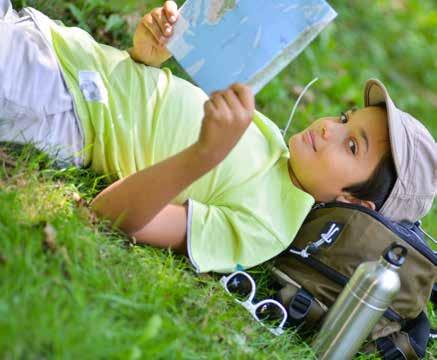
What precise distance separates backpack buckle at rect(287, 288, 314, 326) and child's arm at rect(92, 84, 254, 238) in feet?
2.02

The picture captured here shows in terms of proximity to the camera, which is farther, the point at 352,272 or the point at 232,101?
the point at 352,272

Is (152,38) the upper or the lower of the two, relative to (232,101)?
lower

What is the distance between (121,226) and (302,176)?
78 cm

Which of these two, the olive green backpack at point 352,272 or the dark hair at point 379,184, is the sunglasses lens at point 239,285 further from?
the dark hair at point 379,184

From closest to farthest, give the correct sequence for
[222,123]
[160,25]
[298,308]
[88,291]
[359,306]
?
[88,291], [222,123], [359,306], [298,308], [160,25]

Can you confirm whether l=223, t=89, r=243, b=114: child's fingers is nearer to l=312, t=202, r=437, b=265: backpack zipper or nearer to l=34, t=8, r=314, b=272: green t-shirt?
l=34, t=8, r=314, b=272: green t-shirt

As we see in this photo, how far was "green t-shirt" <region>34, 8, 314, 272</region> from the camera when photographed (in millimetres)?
2629

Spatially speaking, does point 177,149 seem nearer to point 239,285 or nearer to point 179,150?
point 179,150

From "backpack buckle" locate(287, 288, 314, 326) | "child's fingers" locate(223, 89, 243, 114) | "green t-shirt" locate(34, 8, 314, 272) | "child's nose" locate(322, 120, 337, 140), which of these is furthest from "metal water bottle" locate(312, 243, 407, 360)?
"child's fingers" locate(223, 89, 243, 114)

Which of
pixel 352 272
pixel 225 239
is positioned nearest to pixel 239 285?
pixel 225 239

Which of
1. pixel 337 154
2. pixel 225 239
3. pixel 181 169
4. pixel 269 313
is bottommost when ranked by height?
pixel 269 313

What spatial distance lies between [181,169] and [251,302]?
0.63m

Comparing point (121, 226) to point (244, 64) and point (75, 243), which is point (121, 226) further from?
point (244, 64)

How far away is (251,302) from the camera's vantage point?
8.71 ft
